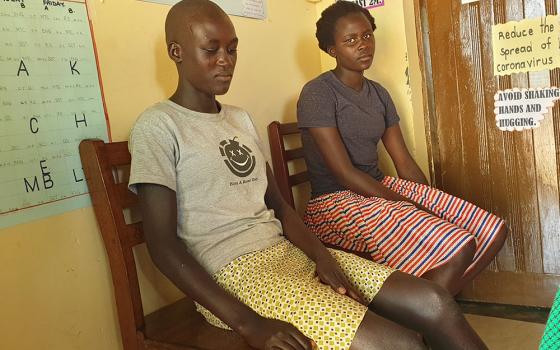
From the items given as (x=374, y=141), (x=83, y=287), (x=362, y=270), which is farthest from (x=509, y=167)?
(x=83, y=287)

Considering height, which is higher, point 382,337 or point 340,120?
point 340,120

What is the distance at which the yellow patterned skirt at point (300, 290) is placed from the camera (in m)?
0.91

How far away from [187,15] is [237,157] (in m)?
0.36

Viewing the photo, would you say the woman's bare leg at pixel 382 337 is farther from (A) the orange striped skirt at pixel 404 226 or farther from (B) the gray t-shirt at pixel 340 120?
(B) the gray t-shirt at pixel 340 120

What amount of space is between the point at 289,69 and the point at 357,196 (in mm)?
688

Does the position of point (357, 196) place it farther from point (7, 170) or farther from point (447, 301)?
point (7, 170)

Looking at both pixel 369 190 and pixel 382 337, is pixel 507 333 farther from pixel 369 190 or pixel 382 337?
pixel 382 337

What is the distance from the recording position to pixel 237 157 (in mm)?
1209

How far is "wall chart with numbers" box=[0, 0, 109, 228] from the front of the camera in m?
1.05

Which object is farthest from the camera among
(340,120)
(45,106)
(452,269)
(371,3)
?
(371,3)

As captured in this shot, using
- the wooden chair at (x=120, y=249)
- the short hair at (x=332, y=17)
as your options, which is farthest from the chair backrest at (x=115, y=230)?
the short hair at (x=332, y=17)

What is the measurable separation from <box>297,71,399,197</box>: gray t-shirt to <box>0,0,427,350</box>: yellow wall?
234mm

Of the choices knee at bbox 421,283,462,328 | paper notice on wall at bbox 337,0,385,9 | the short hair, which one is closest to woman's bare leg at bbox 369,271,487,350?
knee at bbox 421,283,462,328

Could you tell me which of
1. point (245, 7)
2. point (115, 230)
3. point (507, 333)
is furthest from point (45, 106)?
point (507, 333)
